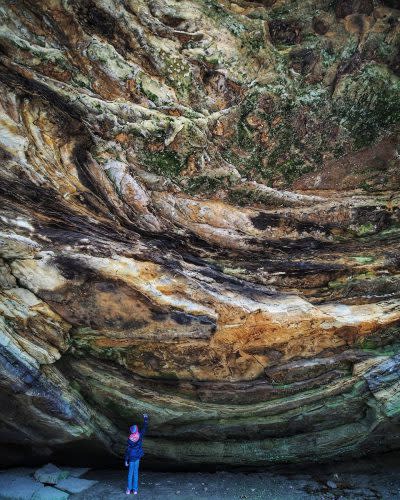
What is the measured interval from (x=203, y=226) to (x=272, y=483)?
8.58 meters

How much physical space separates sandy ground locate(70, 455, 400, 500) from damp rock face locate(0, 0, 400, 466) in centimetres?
64

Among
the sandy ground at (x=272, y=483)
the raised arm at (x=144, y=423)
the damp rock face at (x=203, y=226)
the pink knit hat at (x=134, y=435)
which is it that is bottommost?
the sandy ground at (x=272, y=483)

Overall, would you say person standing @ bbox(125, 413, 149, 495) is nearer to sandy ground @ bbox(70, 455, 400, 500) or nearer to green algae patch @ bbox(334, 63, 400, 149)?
sandy ground @ bbox(70, 455, 400, 500)

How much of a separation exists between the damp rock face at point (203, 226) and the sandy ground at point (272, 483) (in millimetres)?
639

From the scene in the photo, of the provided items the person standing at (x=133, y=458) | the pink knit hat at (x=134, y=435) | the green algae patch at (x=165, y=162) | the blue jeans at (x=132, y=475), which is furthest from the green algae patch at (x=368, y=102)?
the blue jeans at (x=132, y=475)

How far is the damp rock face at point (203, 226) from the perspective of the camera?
1099cm

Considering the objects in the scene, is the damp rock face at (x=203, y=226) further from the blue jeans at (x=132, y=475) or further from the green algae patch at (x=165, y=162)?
the blue jeans at (x=132, y=475)

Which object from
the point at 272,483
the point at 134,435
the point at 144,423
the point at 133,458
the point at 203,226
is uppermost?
the point at 203,226

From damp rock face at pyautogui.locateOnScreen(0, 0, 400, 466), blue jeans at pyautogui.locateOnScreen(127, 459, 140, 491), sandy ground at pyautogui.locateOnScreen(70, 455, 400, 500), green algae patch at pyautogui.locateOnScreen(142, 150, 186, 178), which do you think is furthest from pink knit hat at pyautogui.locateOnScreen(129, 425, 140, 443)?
green algae patch at pyautogui.locateOnScreen(142, 150, 186, 178)

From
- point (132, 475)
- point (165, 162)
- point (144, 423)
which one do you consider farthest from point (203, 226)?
point (132, 475)

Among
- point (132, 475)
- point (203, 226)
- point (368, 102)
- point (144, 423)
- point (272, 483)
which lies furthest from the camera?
point (144, 423)

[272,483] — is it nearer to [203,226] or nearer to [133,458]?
[133,458]

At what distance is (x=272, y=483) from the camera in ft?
41.3

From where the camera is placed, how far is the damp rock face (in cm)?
1099
